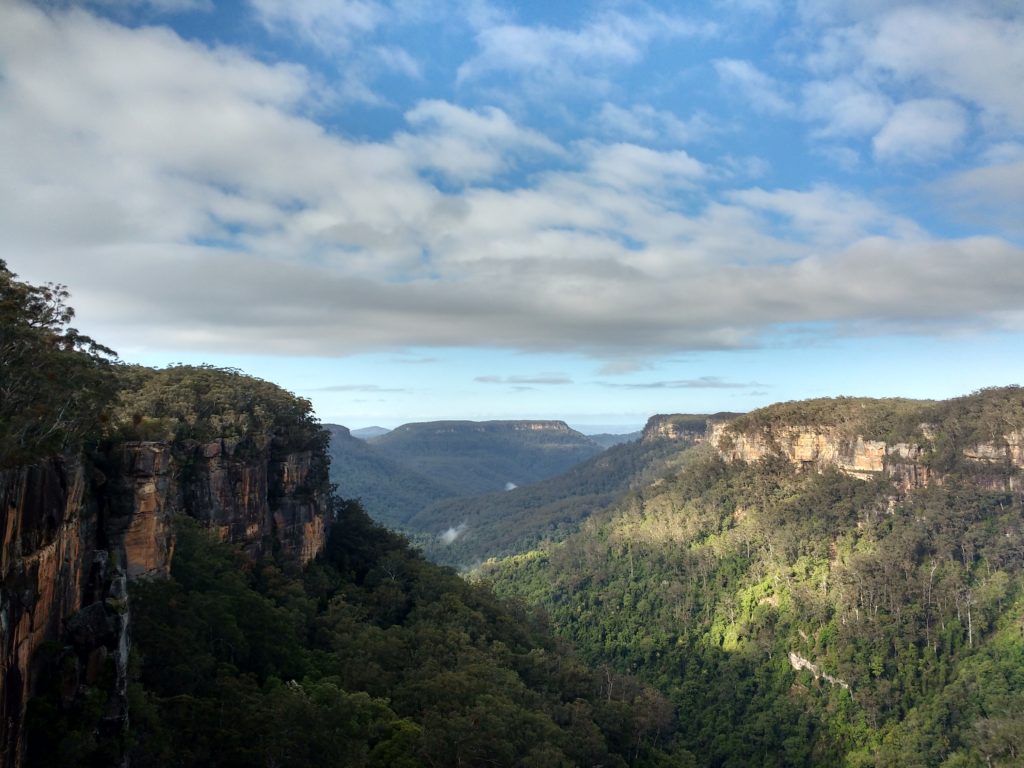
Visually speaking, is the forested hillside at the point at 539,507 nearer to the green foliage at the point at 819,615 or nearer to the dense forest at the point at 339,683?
the green foliage at the point at 819,615

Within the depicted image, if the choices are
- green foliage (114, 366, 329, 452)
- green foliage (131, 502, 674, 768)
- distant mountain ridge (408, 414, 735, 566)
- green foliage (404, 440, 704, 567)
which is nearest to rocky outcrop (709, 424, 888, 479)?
green foliage (404, 440, 704, 567)

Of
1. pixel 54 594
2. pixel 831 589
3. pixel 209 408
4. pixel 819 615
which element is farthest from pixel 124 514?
pixel 831 589

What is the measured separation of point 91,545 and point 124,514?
1.97 m

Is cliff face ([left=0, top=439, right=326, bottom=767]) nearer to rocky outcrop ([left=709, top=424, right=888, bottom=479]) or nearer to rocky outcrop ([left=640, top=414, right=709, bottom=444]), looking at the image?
rocky outcrop ([left=709, top=424, right=888, bottom=479])

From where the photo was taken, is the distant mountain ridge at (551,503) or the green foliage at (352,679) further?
the distant mountain ridge at (551,503)

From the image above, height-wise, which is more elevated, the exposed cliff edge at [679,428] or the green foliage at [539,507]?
the exposed cliff edge at [679,428]

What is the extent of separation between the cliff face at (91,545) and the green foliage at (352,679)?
5.03ft

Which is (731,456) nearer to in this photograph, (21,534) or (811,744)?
(811,744)

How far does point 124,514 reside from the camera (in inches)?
996

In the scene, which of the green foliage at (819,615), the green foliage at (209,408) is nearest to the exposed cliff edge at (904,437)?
the green foliage at (819,615)

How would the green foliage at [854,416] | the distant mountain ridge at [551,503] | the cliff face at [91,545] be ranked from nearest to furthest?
the cliff face at [91,545]
the green foliage at [854,416]
the distant mountain ridge at [551,503]

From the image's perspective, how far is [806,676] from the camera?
57719mm

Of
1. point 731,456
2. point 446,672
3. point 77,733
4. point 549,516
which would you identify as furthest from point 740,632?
point 549,516

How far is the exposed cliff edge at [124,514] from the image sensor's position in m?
15.9
